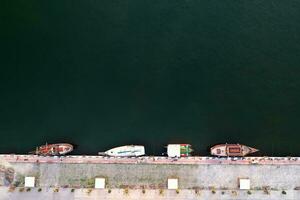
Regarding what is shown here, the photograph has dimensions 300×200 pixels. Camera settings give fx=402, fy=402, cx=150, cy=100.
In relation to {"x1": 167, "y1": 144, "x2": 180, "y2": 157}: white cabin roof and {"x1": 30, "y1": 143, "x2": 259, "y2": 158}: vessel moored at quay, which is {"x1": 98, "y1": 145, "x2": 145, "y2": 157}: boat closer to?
{"x1": 30, "y1": 143, "x2": 259, "y2": 158}: vessel moored at quay

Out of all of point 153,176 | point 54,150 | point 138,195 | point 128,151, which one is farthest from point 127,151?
point 54,150

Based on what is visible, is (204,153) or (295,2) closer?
(204,153)

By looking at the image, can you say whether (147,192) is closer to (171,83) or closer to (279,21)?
(171,83)

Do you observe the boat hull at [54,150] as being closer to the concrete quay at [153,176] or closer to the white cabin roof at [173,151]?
the concrete quay at [153,176]

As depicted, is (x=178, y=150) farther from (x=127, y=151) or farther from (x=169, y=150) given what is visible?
(x=127, y=151)

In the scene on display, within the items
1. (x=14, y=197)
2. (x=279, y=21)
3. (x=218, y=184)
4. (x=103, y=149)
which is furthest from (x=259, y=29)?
(x=14, y=197)

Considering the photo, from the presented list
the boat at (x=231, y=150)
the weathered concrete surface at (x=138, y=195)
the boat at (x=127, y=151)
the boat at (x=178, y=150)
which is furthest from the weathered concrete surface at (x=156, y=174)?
the boat at (x=231, y=150)
